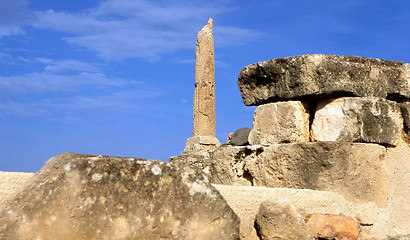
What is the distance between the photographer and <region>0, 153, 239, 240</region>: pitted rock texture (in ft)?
8.44

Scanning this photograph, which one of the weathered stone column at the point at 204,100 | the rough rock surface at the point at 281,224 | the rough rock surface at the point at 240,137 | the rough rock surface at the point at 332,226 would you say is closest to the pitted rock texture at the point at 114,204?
the rough rock surface at the point at 281,224

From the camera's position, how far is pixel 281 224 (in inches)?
134

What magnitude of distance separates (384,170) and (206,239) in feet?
8.15

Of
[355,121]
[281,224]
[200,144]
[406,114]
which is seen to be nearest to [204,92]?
[200,144]

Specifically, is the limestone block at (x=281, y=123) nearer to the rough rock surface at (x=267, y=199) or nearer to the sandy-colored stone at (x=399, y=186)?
the rough rock surface at (x=267, y=199)

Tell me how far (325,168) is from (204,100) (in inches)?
411

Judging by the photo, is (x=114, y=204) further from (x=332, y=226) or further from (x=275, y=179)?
(x=275, y=179)

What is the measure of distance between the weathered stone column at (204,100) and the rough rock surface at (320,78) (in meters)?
9.53

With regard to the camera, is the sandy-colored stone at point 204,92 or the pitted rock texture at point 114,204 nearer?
the pitted rock texture at point 114,204

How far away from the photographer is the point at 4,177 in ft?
10.0

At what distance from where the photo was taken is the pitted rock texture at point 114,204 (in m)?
2.57

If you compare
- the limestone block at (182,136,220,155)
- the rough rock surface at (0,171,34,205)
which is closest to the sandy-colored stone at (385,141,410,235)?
the rough rock surface at (0,171,34,205)

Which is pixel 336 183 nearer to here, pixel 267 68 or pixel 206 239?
pixel 267 68

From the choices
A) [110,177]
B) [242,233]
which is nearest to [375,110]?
[242,233]
